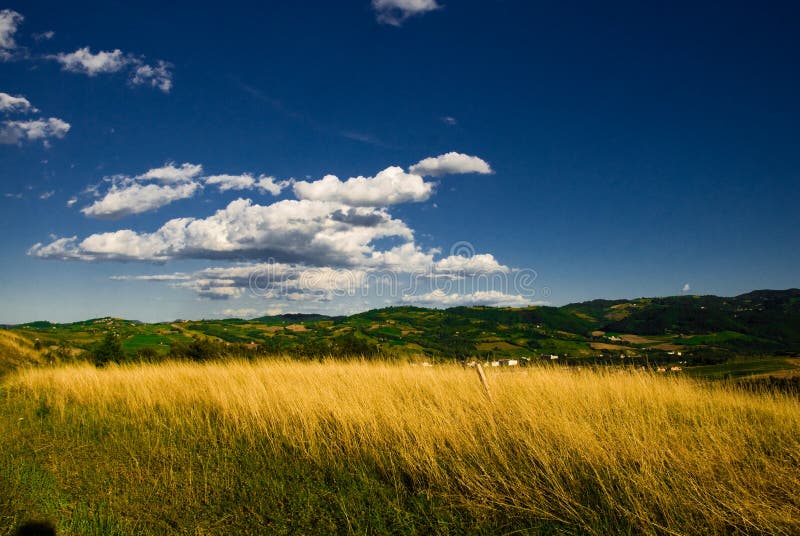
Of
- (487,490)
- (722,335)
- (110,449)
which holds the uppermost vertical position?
(487,490)

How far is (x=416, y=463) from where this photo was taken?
14.1 feet

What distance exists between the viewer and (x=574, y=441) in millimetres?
4289

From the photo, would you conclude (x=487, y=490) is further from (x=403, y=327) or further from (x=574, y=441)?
(x=403, y=327)

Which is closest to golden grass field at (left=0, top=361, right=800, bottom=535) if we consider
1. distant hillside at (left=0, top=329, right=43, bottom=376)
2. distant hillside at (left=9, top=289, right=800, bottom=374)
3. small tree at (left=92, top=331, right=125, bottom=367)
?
small tree at (left=92, top=331, right=125, bottom=367)

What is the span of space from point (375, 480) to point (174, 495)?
2.06 metres

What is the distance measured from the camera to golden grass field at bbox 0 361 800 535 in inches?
134

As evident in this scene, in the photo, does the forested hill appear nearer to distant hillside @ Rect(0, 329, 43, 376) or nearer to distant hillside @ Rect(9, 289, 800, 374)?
distant hillside @ Rect(9, 289, 800, 374)

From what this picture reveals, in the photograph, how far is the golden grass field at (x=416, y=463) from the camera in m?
3.40

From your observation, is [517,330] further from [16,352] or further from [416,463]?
[416,463]

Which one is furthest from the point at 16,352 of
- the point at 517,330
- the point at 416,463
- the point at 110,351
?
the point at 517,330

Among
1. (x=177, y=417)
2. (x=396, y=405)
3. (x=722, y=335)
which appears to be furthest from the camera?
(x=722, y=335)

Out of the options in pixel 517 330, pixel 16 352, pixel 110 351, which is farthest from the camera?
pixel 517 330

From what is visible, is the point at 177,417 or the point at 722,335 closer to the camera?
the point at 177,417

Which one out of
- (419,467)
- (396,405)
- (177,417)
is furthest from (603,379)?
(177,417)
